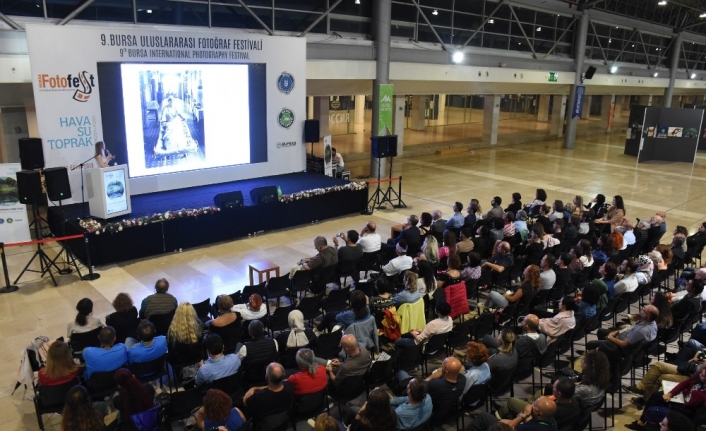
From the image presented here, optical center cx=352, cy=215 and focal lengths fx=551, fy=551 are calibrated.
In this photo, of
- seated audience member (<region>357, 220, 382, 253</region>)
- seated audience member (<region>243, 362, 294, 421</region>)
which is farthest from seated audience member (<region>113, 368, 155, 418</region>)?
seated audience member (<region>357, 220, 382, 253</region>)

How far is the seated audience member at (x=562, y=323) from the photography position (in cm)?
627

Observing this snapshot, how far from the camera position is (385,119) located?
18062mm

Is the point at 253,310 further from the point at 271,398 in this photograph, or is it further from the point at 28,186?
the point at 28,186

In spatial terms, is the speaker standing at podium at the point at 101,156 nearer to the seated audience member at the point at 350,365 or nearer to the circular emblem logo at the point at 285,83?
the circular emblem logo at the point at 285,83

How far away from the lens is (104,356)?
5.29 m

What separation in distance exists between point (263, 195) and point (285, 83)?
4202mm

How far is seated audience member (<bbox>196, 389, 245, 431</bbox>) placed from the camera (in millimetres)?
4289

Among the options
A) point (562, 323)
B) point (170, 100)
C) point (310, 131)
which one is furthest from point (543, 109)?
point (562, 323)

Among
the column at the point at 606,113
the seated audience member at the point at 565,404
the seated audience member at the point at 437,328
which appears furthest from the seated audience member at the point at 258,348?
the column at the point at 606,113

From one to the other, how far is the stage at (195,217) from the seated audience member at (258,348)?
5.50 metres

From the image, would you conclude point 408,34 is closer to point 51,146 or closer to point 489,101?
point 489,101

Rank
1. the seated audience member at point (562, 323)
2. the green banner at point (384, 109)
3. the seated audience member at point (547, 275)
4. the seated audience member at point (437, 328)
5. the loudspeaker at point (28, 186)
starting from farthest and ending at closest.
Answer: the green banner at point (384, 109), the loudspeaker at point (28, 186), the seated audience member at point (547, 275), the seated audience member at point (562, 323), the seated audience member at point (437, 328)

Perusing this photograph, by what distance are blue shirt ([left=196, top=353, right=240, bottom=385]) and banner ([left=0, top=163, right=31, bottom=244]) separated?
6.68 metres

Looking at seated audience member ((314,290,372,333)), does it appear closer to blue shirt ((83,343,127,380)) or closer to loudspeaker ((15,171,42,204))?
blue shirt ((83,343,127,380))
